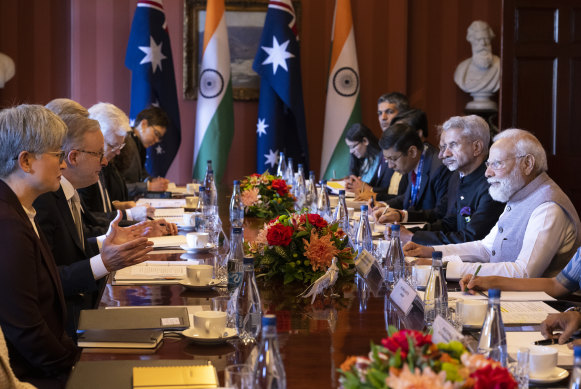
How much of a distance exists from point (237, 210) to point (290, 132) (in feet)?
13.2

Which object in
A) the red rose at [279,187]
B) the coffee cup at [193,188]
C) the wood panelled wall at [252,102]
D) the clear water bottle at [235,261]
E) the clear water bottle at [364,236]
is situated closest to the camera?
the clear water bottle at [235,261]

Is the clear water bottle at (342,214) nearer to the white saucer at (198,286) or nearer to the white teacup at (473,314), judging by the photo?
the white saucer at (198,286)

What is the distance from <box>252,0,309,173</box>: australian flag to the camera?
771 centimetres

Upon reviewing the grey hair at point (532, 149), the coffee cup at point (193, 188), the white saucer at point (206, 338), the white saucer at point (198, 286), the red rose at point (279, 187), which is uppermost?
the grey hair at point (532, 149)

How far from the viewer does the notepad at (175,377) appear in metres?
1.55

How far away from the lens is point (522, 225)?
120 inches

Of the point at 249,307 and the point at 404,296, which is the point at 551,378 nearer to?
the point at 404,296

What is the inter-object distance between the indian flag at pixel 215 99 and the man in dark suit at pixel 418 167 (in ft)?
9.93

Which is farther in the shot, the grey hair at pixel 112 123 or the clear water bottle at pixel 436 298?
the grey hair at pixel 112 123

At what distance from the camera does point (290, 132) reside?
8.09 meters

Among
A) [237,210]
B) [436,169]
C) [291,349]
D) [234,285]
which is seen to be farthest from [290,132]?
[291,349]

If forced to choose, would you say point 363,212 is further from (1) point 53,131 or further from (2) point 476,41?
(2) point 476,41

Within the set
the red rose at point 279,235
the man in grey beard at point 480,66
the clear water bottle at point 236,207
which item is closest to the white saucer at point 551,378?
the red rose at point 279,235

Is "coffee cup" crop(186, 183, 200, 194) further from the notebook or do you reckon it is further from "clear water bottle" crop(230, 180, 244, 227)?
the notebook
